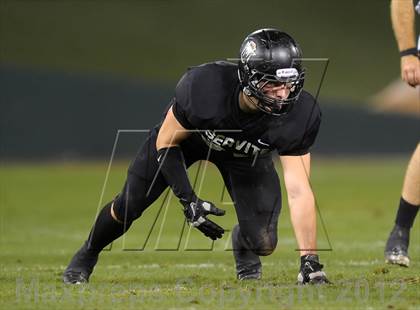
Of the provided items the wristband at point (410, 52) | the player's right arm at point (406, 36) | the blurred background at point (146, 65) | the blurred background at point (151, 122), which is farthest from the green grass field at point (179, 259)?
the blurred background at point (146, 65)

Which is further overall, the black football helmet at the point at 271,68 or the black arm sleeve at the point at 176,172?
the black arm sleeve at the point at 176,172

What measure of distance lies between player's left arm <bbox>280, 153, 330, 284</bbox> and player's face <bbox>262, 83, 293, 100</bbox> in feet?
1.12

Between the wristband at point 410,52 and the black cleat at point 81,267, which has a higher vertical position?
the wristband at point 410,52

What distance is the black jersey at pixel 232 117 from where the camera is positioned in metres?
4.57

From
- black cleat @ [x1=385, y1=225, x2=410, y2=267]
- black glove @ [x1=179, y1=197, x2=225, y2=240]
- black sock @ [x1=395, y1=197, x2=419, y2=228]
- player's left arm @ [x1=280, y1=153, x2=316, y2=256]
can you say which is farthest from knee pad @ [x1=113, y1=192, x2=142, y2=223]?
black sock @ [x1=395, y1=197, x2=419, y2=228]

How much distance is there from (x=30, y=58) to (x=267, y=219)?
16653 millimetres

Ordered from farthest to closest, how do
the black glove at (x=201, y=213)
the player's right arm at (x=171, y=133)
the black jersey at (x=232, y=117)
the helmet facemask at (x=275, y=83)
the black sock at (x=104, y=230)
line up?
the black sock at (x=104, y=230)
the player's right arm at (x=171, y=133)
the black jersey at (x=232, y=117)
the black glove at (x=201, y=213)
the helmet facemask at (x=275, y=83)

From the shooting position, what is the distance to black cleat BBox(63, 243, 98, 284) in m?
5.03

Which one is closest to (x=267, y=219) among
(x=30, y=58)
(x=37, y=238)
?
(x=37, y=238)

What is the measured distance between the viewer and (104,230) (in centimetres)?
508

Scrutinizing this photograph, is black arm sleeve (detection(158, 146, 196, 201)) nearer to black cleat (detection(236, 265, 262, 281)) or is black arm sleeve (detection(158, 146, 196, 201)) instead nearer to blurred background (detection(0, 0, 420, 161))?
black cleat (detection(236, 265, 262, 281))

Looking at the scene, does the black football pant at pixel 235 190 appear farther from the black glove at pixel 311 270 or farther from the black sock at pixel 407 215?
the black sock at pixel 407 215

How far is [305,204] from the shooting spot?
4.47m

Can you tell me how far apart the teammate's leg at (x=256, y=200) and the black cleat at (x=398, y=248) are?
31.0 inches
